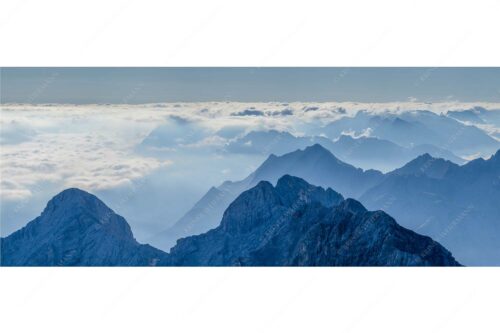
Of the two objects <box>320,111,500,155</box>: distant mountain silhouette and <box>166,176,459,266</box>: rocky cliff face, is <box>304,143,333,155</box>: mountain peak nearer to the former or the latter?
<box>320,111,500,155</box>: distant mountain silhouette

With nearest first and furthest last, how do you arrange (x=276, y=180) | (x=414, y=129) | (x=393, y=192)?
(x=276, y=180) < (x=414, y=129) < (x=393, y=192)

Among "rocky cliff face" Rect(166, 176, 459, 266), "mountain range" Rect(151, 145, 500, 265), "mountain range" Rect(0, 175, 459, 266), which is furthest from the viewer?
"mountain range" Rect(151, 145, 500, 265)

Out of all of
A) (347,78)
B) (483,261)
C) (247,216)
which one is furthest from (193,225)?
(483,261)

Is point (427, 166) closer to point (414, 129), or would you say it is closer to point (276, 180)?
point (414, 129)

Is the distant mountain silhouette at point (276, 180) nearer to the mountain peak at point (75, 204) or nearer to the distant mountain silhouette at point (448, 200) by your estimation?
the distant mountain silhouette at point (448, 200)

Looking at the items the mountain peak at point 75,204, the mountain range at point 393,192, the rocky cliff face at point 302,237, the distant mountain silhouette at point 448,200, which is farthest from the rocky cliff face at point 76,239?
the distant mountain silhouette at point 448,200

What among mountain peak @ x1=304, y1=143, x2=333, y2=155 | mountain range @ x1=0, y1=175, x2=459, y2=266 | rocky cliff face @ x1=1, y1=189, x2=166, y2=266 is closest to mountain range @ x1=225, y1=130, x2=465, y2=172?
mountain peak @ x1=304, y1=143, x2=333, y2=155

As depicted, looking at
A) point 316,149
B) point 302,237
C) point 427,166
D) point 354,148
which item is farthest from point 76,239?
point 427,166

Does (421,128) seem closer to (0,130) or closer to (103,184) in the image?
(103,184)
